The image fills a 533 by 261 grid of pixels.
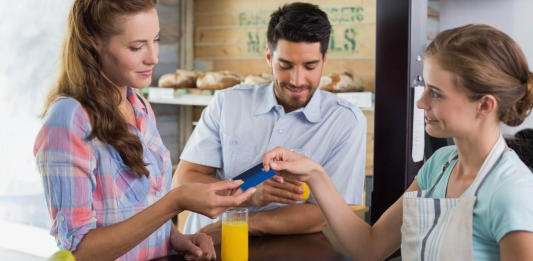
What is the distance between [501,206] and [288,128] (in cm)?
127

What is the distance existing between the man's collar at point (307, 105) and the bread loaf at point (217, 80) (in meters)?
1.48

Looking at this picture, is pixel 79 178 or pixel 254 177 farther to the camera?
pixel 254 177

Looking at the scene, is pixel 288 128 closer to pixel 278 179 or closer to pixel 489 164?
pixel 278 179

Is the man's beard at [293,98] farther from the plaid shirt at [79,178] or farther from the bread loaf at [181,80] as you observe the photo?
the bread loaf at [181,80]

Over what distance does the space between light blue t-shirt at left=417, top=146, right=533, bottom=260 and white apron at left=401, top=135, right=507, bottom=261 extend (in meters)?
0.02

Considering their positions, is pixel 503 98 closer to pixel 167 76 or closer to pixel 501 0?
pixel 501 0

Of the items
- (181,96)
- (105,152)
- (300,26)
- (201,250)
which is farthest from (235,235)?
(181,96)

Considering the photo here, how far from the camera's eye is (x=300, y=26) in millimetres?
2354

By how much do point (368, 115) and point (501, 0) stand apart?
1.14 m

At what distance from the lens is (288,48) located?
7.75 feet

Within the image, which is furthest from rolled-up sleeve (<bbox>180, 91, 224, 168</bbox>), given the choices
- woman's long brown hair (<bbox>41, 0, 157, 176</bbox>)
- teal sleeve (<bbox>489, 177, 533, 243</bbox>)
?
teal sleeve (<bbox>489, 177, 533, 243</bbox>)

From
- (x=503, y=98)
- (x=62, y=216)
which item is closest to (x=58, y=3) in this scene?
(x=62, y=216)

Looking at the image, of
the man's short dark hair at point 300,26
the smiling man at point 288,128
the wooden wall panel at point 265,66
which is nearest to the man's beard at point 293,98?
the smiling man at point 288,128

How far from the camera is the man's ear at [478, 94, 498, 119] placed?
4.58 feet
